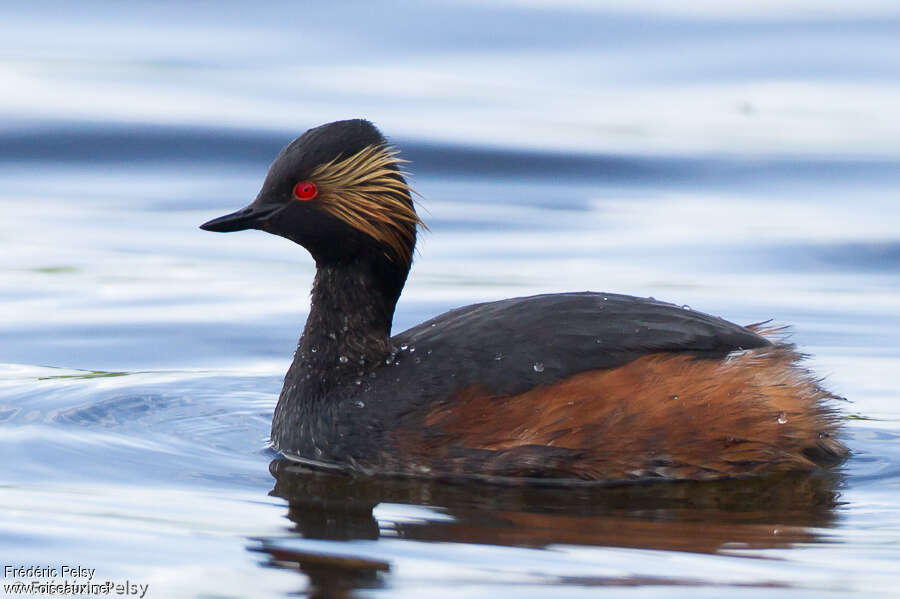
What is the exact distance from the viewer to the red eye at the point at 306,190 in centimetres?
723

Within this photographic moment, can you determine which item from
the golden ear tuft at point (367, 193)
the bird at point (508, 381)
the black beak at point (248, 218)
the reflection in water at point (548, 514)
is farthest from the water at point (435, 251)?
the golden ear tuft at point (367, 193)

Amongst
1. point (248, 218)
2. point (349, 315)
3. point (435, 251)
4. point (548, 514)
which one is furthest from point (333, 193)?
point (435, 251)

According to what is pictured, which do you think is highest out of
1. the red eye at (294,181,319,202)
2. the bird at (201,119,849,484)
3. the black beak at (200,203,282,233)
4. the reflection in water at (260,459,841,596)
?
the red eye at (294,181,319,202)

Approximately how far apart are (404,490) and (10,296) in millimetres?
4184

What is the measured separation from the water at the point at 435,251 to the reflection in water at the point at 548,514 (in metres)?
0.02

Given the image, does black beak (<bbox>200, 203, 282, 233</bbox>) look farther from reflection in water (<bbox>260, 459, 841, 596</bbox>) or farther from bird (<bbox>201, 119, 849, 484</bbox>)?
reflection in water (<bbox>260, 459, 841, 596</bbox>)

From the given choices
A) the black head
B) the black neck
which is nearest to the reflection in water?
the black neck

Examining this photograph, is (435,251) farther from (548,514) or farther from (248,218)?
(548,514)

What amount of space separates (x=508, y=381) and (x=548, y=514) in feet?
2.16

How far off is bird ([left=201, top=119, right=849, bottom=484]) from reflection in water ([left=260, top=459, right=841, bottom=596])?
105 millimetres

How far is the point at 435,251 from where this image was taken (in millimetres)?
11234

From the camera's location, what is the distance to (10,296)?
10.0m

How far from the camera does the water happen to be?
578 cm

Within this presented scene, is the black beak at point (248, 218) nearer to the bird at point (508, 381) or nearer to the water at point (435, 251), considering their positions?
the bird at point (508, 381)
